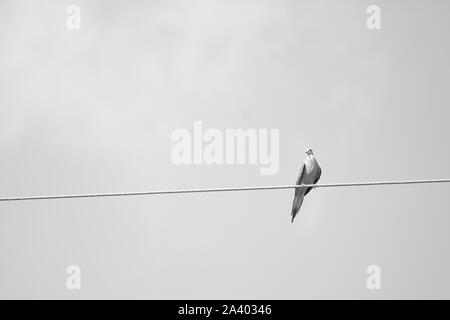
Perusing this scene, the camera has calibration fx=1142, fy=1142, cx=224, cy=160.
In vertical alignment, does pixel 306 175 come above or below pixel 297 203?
above

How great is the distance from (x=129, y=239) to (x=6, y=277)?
15085 millimetres

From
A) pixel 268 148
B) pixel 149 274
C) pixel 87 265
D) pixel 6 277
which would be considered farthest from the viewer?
pixel 149 274

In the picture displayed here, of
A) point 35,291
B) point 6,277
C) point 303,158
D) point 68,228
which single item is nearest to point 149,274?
point 68,228

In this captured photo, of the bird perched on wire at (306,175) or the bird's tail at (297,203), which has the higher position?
the bird perched on wire at (306,175)

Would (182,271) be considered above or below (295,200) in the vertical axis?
below

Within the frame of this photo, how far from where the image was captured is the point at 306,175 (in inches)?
882

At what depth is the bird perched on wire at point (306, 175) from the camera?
880 inches

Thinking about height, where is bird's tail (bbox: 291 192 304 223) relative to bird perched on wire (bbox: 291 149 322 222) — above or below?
below

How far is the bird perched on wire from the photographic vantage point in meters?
22.4

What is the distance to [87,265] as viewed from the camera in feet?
234

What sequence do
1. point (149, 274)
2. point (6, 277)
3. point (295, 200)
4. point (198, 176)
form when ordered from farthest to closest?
point (198, 176) < point (149, 274) < point (6, 277) < point (295, 200)

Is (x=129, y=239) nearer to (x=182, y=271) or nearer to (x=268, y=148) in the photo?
(x=182, y=271)

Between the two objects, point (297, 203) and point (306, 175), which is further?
point (297, 203)

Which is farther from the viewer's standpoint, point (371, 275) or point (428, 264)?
point (428, 264)
